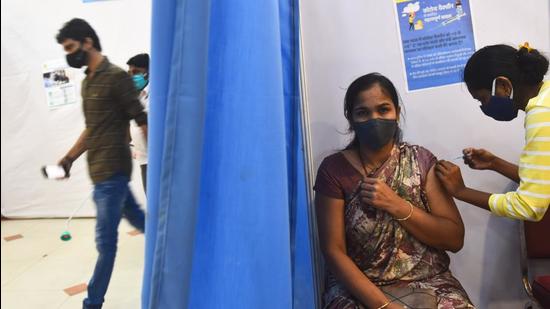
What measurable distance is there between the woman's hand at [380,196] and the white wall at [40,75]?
72 cm

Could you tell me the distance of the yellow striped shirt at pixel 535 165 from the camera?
3.31ft

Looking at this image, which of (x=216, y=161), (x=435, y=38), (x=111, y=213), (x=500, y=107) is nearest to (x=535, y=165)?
(x=500, y=107)

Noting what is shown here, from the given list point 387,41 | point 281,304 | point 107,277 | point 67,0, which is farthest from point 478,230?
point 67,0

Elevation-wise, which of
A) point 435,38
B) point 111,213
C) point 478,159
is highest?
point 435,38

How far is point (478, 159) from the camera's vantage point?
4.60ft

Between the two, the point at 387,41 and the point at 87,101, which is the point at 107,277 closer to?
the point at 87,101

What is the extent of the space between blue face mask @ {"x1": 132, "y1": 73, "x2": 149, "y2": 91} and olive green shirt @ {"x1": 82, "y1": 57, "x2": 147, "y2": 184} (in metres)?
0.01

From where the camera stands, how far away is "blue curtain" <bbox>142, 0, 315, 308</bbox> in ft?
2.32

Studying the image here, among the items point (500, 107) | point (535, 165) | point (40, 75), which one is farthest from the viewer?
point (40, 75)

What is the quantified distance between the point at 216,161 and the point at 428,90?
1079 mm

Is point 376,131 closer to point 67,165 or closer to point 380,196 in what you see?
point 380,196

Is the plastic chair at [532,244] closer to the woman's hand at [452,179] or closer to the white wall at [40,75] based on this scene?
the woman's hand at [452,179]

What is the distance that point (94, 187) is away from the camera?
130 cm

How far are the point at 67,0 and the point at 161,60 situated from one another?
1.47m
